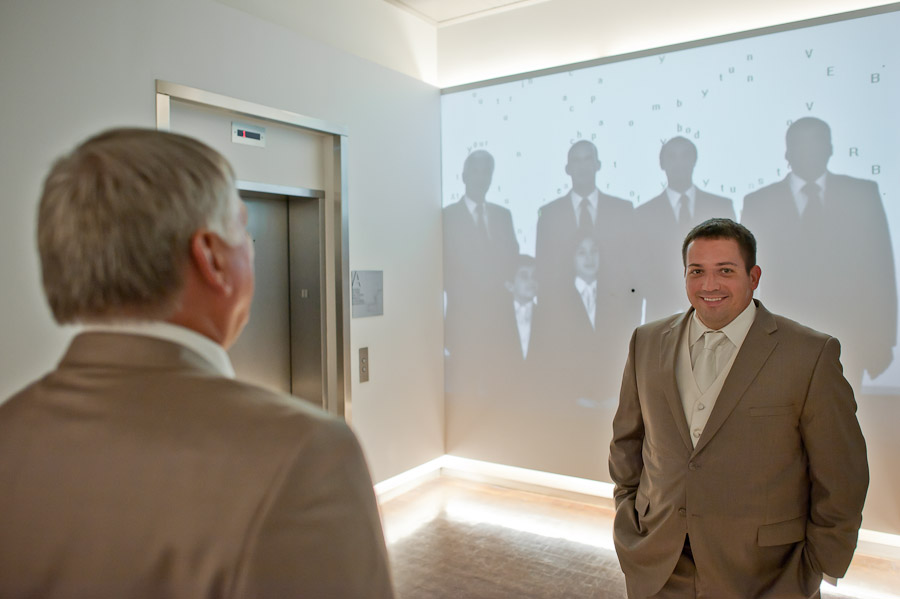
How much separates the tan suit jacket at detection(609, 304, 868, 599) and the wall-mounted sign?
2.77 metres

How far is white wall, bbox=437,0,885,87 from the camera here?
13.5 ft

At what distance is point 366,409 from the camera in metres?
4.70

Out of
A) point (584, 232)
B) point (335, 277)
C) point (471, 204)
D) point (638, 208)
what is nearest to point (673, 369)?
point (638, 208)

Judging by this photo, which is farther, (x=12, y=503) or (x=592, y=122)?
(x=592, y=122)

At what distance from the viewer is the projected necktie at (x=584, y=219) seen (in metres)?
4.70

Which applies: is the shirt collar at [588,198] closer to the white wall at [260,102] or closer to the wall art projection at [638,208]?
the wall art projection at [638,208]

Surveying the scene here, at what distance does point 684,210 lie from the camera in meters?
4.31

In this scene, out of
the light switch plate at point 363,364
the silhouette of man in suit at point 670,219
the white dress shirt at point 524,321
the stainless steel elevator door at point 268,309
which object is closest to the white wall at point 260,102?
the light switch plate at point 363,364

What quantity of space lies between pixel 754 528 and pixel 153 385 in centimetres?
196

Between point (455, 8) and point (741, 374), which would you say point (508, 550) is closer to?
point (741, 374)

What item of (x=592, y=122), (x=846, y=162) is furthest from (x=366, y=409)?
(x=846, y=162)

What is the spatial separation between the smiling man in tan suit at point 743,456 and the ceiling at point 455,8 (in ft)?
11.1

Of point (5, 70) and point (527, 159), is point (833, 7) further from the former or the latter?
point (5, 70)

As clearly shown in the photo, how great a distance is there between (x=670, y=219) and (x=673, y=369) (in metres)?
2.33
